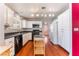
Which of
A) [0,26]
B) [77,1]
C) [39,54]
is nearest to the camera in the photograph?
[0,26]

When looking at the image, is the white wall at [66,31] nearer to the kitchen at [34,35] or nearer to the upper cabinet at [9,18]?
the kitchen at [34,35]

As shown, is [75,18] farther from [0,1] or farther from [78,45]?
[0,1]

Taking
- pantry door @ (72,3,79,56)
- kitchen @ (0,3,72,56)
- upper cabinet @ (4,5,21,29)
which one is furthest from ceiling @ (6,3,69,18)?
pantry door @ (72,3,79,56)

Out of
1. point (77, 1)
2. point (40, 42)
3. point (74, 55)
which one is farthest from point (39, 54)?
point (77, 1)

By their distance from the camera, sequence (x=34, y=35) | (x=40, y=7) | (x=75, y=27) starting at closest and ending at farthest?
(x=75, y=27), (x=40, y=7), (x=34, y=35)

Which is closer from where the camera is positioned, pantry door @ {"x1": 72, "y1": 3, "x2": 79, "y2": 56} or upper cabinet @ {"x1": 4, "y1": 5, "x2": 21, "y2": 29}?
pantry door @ {"x1": 72, "y1": 3, "x2": 79, "y2": 56}

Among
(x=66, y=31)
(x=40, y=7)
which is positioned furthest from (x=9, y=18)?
(x=66, y=31)

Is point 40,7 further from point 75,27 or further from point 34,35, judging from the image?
point 75,27

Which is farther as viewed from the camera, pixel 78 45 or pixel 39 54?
pixel 39 54

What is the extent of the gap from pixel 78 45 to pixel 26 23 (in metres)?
7.50

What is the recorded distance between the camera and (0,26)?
3.21 m

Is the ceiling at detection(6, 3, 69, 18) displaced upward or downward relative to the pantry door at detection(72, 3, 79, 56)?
upward

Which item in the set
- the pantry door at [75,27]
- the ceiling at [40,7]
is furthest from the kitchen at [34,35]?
the pantry door at [75,27]

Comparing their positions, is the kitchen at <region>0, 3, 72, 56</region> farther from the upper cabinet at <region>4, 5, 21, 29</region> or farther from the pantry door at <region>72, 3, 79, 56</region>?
the pantry door at <region>72, 3, 79, 56</region>
